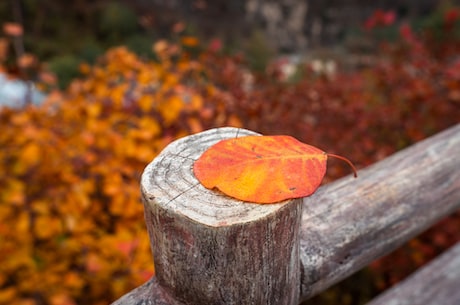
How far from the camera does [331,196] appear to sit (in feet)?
2.82

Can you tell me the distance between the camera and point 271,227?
58 centimetres

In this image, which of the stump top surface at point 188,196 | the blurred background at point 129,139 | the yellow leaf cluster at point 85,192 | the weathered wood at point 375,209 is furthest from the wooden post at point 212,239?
the yellow leaf cluster at point 85,192

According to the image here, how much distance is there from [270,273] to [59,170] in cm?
186

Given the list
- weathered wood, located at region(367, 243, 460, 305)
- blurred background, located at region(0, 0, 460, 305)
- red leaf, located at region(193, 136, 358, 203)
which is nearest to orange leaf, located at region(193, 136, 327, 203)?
red leaf, located at region(193, 136, 358, 203)

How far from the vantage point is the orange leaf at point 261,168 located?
0.60m

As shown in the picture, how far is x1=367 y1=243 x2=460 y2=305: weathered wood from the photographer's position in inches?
47.3

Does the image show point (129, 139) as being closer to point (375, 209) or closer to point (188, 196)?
point (375, 209)

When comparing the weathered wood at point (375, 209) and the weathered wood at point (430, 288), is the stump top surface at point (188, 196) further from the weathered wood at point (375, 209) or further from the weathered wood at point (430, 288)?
the weathered wood at point (430, 288)

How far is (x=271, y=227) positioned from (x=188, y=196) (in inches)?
4.7

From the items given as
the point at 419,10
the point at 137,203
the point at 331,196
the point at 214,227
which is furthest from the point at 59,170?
the point at 419,10

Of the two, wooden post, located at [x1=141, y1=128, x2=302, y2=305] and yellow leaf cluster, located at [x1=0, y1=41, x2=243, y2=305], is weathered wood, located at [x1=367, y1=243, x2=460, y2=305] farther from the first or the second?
yellow leaf cluster, located at [x1=0, y1=41, x2=243, y2=305]

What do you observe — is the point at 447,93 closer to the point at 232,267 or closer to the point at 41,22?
the point at 232,267

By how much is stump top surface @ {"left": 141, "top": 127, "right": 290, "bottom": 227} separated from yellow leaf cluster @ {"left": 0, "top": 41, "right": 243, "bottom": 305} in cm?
125

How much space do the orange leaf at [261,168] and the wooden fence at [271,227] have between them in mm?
16
